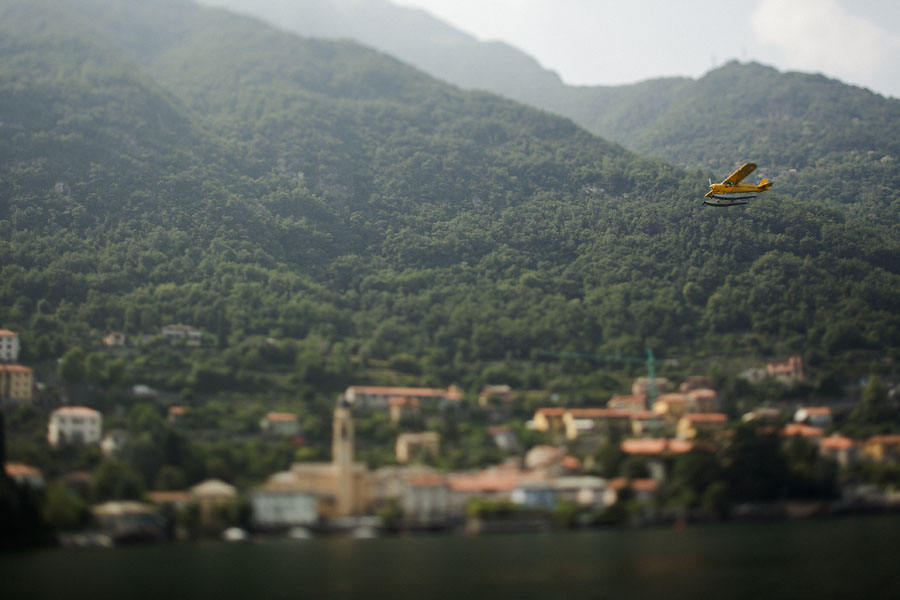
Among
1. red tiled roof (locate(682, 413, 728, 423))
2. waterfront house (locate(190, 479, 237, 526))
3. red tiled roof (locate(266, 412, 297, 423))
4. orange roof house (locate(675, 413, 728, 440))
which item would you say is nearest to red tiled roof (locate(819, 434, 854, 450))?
orange roof house (locate(675, 413, 728, 440))

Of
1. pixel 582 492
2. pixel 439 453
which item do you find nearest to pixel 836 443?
pixel 582 492

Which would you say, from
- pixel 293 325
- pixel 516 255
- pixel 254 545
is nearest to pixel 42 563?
pixel 254 545

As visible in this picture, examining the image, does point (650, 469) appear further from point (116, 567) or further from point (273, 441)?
point (116, 567)

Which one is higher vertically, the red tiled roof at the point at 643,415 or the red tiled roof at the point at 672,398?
the red tiled roof at the point at 672,398

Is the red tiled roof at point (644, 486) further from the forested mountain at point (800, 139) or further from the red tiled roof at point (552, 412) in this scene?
the forested mountain at point (800, 139)

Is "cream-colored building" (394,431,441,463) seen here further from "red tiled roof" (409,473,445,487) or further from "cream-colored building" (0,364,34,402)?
"cream-colored building" (0,364,34,402)

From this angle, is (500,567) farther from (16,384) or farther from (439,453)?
(16,384)

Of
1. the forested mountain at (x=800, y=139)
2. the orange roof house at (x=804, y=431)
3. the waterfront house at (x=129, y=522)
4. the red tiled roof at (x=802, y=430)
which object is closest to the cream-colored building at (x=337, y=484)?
the waterfront house at (x=129, y=522)
